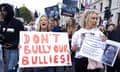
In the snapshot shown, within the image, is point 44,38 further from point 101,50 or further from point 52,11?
point 52,11

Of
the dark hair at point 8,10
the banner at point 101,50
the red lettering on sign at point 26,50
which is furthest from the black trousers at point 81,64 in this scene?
the dark hair at point 8,10

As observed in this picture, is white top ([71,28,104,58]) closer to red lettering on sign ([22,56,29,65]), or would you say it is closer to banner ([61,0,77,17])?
red lettering on sign ([22,56,29,65])

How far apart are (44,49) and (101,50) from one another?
1.09 m

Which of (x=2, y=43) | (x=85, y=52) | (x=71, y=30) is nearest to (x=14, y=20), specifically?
(x=2, y=43)

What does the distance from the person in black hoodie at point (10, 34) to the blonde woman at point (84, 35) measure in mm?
2163

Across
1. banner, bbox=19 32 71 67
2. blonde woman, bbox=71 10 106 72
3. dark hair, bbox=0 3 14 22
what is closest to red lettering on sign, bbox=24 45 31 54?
banner, bbox=19 32 71 67

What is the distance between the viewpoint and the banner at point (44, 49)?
6594mm

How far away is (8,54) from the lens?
8273 millimetres

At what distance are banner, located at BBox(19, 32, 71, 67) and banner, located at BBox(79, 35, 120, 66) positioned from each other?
0.53 m

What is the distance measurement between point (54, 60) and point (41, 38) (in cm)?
49

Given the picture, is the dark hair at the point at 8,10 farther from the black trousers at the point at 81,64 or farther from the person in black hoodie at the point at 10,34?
the black trousers at the point at 81,64

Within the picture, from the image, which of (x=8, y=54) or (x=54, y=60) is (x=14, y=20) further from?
(x=54, y=60)

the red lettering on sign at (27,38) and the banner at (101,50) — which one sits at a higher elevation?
the red lettering on sign at (27,38)

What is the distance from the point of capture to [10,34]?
802 cm
